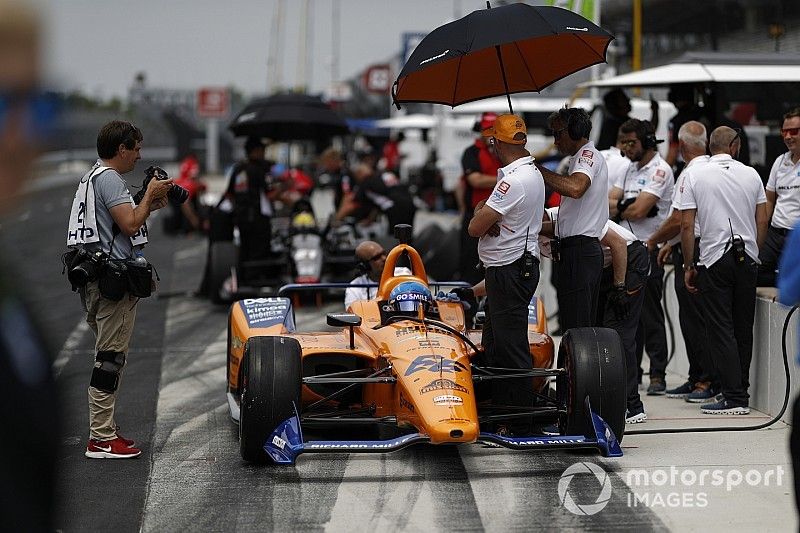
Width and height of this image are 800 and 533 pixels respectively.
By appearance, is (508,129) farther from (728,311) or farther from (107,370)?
(107,370)

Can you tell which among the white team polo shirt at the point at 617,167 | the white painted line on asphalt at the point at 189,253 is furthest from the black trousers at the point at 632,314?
the white painted line on asphalt at the point at 189,253

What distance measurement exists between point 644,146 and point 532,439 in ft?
10.1

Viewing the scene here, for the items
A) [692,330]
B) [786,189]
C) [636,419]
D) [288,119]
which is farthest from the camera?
[288,119]

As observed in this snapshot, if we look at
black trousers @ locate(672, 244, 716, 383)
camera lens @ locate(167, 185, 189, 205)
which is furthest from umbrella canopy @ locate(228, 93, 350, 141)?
camera lens @ locate(167, 185, 189, 205)

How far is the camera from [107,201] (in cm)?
686

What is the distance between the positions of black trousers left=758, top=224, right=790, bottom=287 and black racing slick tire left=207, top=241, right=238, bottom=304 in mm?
6631

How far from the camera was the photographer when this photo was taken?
6848mm

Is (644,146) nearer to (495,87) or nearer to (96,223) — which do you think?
(495,87)

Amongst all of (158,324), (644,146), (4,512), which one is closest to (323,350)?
(644,146)

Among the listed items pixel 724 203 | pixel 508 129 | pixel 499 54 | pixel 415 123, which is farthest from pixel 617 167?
pixel 415 123

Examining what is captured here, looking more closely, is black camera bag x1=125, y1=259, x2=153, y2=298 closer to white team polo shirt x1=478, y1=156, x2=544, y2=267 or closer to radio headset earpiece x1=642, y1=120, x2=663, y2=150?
white team polo shirt x1=478, y1=156, x2=544, y2=267

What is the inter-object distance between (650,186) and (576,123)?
1608 millimetres

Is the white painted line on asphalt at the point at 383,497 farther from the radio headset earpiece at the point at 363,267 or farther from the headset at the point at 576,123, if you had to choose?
the radio headset earpiece at the point at 363,267

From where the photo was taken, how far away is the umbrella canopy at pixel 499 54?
7.38m
